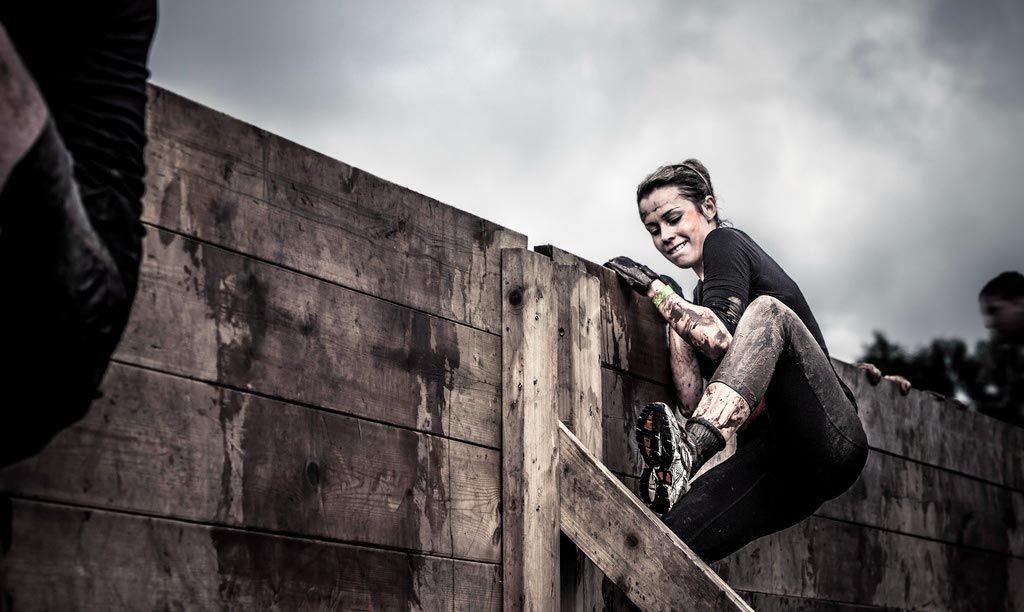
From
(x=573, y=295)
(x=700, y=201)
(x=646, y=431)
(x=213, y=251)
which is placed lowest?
(x=646, y=431)

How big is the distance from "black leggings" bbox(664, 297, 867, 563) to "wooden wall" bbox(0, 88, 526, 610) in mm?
730

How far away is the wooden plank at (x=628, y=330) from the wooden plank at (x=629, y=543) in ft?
1.91

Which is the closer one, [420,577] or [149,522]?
[149,522]

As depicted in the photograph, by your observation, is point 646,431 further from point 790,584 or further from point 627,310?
point 790,584

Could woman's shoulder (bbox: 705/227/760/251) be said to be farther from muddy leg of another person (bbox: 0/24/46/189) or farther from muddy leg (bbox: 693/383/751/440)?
muddy leg of another person (bbox: 0/24/46/189)

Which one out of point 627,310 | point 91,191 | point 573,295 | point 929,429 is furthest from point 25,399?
point 929,429

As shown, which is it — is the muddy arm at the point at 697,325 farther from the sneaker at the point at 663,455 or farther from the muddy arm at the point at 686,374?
the sneaker at the point at 663,455

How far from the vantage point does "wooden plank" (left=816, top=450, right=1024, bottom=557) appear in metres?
4.78

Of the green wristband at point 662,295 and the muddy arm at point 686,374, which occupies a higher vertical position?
the green wristband at point 662,295

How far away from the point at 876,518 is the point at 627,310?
176 centimetres

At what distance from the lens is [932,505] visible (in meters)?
5.22

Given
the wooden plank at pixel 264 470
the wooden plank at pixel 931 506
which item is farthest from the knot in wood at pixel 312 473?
the wooden plank at pixel 931 506

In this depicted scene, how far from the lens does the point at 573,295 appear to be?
3.55m

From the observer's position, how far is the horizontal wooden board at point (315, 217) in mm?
2547
